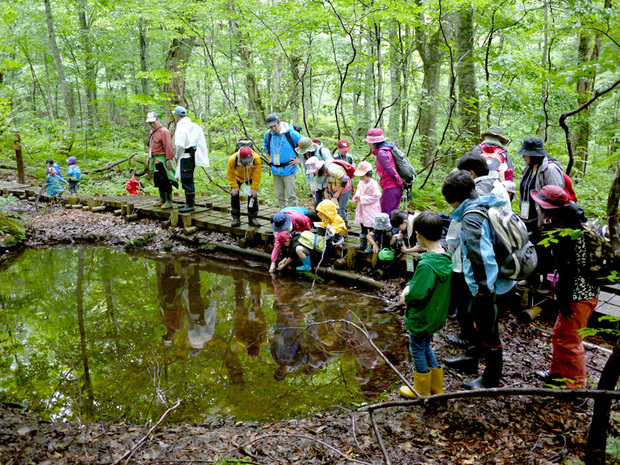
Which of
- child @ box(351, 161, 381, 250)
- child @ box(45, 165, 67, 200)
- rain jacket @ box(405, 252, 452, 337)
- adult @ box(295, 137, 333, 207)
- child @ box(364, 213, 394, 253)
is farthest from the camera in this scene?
child @ box(45, 165, 67, 200)

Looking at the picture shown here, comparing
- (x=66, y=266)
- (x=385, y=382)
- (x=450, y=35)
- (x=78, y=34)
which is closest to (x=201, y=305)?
(x=385, y=382)

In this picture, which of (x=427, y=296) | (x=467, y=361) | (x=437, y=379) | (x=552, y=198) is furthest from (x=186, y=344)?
(x=552, y=198)

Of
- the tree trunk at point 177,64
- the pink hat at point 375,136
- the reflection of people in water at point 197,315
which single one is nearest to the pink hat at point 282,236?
the reflection of people in water at point 197,315

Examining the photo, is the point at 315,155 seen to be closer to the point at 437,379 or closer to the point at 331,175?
the point at 331,175

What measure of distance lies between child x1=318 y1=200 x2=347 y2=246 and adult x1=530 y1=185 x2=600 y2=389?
363 centimetres

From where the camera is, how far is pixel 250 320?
550cm

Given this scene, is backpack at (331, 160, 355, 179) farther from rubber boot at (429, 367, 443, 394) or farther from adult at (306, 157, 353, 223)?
rubber boot at (429, 367, 443, 394)

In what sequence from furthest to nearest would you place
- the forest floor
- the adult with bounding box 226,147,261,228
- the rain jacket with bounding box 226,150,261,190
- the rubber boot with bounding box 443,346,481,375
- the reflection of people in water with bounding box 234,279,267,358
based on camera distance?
1. the rain jacket with bounding box 226,150,261,190
2. the adult with bounding box 226,147,261,228
3. the reflection of people in water with bounding box 234,279,267,358
4. the rubber boot with bounding box 443,346,481,375
5. the forest floor

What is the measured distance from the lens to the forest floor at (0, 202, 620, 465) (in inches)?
111

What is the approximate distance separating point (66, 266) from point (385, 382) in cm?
696

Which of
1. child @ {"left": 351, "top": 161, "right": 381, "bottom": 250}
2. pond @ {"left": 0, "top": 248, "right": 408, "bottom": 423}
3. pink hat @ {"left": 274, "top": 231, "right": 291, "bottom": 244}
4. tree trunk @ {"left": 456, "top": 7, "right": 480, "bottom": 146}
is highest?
tree trunk @ {"left": 456, "top": 7, "right": 480, "bottom": 146}

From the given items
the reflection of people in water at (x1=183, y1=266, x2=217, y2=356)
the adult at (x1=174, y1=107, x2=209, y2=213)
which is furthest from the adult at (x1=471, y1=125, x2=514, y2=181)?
the adult at (x1=174, y1=107, x2=209, y2=213)

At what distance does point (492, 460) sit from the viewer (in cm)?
271

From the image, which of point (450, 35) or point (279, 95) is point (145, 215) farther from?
point (450, 35)
